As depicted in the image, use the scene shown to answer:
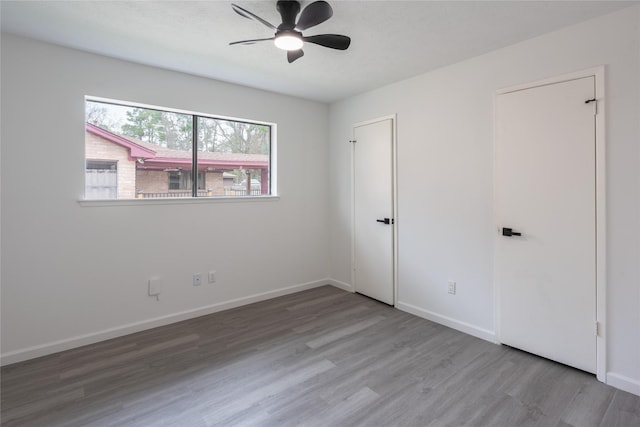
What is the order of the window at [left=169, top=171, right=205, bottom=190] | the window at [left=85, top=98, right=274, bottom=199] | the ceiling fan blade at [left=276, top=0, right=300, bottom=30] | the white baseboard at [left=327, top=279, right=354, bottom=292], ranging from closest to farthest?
the ceiling fan blade at [left=276, top=0, right=300, bottom=30], the window at [left=85, top=98, right=274, bottom=199], the window at [left=169, top=171, right=205, bottom=190], the white baseboard at [left=327, top=279, right=354, bottom=292]

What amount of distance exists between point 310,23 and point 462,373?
2.73m

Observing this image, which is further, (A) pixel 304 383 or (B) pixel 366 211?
(B) pixel 366 211

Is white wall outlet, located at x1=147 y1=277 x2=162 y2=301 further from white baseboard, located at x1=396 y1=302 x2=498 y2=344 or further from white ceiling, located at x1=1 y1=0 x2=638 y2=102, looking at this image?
white baseboard, located at x1=396 y1=302 x2=498 y2=344

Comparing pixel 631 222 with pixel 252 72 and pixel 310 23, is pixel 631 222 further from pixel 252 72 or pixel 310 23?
pixel 252 72

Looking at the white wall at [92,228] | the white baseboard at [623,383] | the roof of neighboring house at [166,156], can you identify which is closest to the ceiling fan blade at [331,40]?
the white wall at [92,228]

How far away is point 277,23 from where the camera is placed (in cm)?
239

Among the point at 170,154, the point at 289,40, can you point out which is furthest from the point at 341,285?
the point at 289,40

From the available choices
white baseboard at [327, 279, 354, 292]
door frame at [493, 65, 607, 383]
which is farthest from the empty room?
white baseboard at [327, 279, 354, 292]

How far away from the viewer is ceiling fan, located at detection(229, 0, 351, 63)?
191cm

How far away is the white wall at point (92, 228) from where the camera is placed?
8.31 feet

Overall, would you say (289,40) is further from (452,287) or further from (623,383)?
(623,383)

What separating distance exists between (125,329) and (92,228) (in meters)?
1.02

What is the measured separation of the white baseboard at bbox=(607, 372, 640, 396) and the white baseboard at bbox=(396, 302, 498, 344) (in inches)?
30.5

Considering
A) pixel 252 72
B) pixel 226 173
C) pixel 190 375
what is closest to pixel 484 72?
pixel 252 72
